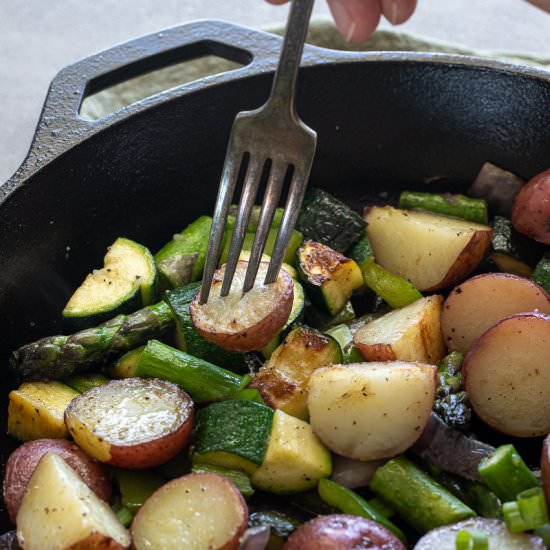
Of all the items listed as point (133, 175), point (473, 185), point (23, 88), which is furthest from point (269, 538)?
point (23, 88)

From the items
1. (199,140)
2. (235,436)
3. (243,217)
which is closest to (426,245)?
(243,217)

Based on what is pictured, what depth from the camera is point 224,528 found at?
5.24 feet

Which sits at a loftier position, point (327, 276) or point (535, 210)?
point (535, 210)

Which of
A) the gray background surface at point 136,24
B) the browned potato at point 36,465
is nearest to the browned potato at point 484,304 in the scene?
the browned potato at point 36,465

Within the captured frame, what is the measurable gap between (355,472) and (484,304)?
2.00 ft

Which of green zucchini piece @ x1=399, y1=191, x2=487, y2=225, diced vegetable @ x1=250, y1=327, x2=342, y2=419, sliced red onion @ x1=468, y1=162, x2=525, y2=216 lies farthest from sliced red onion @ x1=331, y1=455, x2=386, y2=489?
sliced red onion @ x1=468, y1=162, x2=525, y2=216

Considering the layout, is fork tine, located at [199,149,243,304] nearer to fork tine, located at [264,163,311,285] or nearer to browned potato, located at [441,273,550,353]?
fork tine, located at [264,163,311,285]

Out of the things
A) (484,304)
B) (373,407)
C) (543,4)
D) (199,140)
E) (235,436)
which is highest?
(543,4)

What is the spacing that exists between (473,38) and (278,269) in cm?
309

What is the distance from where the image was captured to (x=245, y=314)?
195 centimetres

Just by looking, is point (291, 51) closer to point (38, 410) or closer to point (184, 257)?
point (184, 257)

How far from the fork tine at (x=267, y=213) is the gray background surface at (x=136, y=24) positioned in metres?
2.70

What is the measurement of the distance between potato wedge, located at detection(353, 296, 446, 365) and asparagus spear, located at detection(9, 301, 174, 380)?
0.56m

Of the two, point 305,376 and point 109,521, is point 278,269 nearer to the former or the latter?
point 305,376
